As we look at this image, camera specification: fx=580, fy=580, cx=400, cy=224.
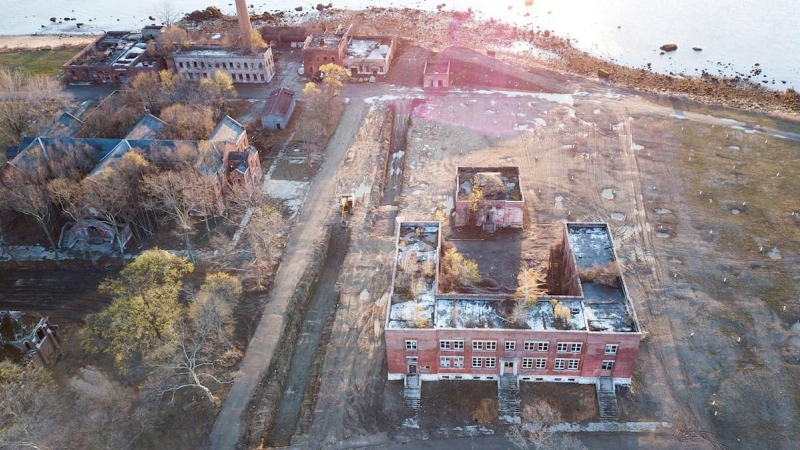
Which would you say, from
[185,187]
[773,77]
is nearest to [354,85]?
[185,187]

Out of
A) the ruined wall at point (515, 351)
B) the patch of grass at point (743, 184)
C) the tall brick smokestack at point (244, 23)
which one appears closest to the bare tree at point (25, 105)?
the tall brick smokestack at point (244, 23)

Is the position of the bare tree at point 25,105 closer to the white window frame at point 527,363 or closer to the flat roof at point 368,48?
the flat roof at point 368,48

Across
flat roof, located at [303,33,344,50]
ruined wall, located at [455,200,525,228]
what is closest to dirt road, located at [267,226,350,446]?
ruined wall, located at [455,200,525,228]

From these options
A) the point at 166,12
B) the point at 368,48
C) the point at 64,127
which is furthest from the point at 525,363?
the point at 166,12

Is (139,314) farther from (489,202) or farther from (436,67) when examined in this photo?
(436,67)

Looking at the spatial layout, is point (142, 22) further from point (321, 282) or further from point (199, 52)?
point (321, 282)

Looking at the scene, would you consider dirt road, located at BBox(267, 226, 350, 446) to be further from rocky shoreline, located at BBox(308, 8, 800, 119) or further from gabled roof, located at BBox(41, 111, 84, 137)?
rocky shoreline, located at BBox(308, 8, 800, 119)

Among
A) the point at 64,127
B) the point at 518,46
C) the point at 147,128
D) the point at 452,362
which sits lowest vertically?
the point at 452,362
